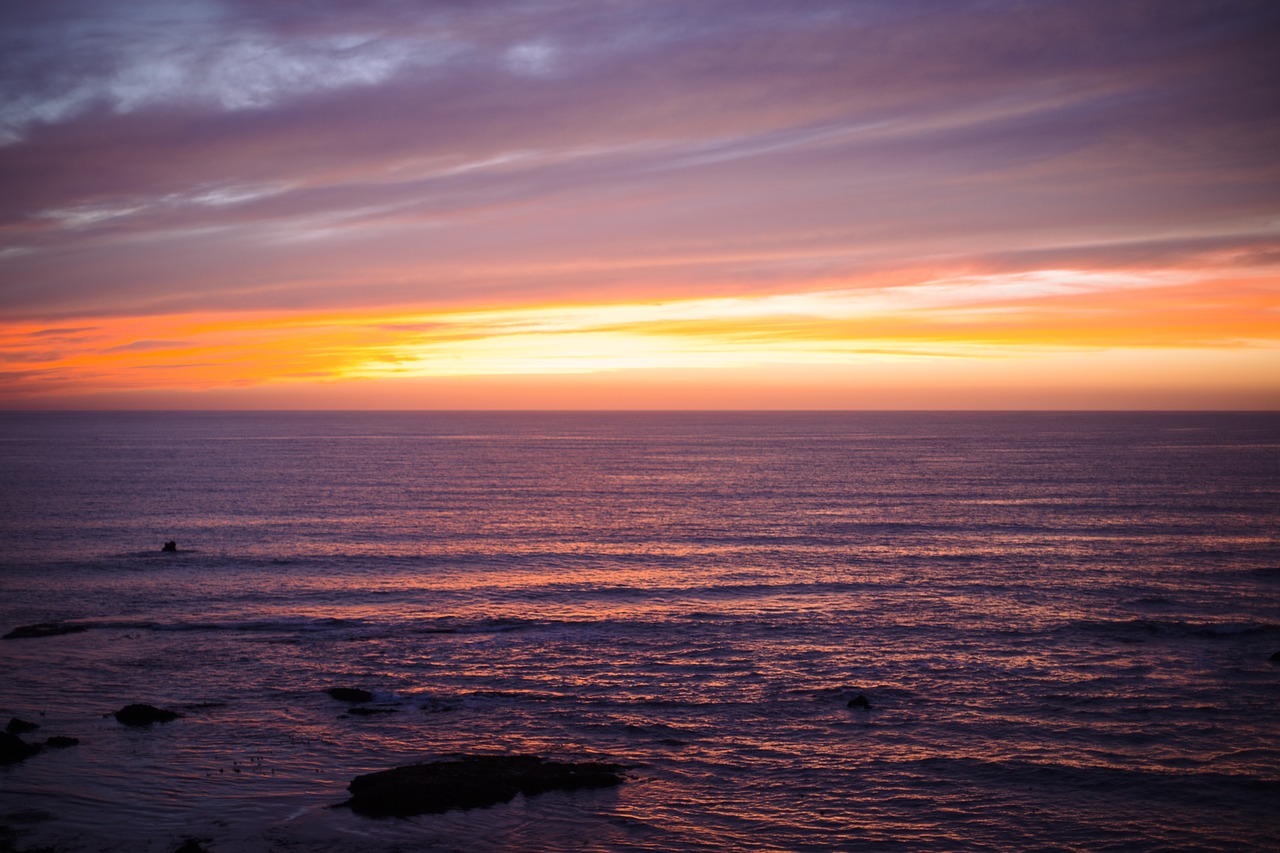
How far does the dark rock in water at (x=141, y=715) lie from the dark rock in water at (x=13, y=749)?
8.88 ft

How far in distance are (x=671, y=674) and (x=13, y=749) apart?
2127cm

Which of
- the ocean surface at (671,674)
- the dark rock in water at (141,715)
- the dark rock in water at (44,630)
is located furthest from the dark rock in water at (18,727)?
the dark rock in water at (44,630)

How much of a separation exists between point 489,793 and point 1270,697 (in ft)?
90.6

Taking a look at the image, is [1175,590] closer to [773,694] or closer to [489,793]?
[773,694]

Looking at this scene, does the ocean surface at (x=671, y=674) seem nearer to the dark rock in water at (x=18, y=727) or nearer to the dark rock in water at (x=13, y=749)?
the dark rock in water at (x=13, y=749)

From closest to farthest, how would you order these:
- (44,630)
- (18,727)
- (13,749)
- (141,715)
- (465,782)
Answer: (465,782)
(13,749)
(18,727)
(141,715)
(44,630)

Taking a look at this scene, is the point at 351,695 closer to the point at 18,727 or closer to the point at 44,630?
the point at 18,727

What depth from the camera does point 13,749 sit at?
82.2ft

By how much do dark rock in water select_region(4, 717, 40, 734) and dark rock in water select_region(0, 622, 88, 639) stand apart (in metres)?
13.6

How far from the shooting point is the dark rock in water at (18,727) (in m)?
26.8

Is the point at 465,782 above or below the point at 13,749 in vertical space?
below

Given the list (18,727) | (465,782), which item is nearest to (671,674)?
(465,782)

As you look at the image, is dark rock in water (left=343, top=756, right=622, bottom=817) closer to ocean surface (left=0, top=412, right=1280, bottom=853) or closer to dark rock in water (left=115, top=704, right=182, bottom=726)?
ocean surface (left=0, top=412, right=1280, bottom=853)

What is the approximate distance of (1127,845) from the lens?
2130 cm
